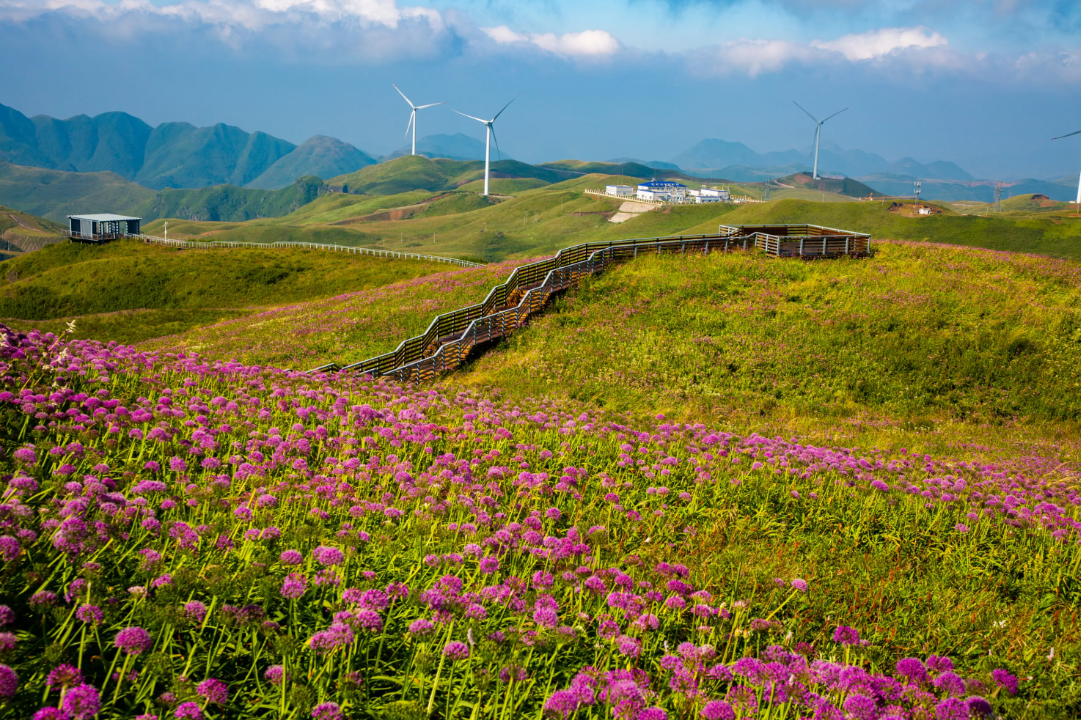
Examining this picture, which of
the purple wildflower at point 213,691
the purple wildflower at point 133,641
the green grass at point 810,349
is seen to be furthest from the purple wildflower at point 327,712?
the green grass at point 810,349

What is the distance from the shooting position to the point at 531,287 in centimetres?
4041

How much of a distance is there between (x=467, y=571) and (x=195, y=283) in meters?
90.1

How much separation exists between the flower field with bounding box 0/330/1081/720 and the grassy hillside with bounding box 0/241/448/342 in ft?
212

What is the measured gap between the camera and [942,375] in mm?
31188

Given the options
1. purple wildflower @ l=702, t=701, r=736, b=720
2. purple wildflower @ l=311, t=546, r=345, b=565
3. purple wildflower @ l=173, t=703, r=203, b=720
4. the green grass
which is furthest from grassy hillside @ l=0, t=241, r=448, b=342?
purple wildflower @ l=702, t=701, r=736, b=720

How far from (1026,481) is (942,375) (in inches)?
689

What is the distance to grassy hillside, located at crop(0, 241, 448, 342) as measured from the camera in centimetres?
7969

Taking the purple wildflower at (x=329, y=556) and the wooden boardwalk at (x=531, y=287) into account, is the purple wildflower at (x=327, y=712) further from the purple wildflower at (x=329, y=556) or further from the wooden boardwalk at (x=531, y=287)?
the wooden boardwalk at (x=531, y=287)

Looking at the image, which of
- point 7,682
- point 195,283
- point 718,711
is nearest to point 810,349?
point 718,711

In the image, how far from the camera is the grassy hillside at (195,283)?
79688 millimetres

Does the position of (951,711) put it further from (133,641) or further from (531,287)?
(531,287)

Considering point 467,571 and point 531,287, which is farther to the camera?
point 531,287

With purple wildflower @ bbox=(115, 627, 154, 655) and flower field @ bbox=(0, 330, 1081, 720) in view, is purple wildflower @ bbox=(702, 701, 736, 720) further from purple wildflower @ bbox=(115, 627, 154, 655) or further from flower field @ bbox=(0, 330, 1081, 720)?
purple wildflower @ bbox=(115, 627, 154, 655)

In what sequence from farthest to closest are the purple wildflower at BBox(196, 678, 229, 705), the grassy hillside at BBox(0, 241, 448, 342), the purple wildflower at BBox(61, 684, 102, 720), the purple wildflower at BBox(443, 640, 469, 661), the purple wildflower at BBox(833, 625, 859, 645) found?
the grassy hillside at BBox(0, 241, 448, 342)
the purple wildflower at BBox(833, 625, 859, 645)
the purple wildflower at BBox(443, 640, 469, 661)
the purple wildflower at BBox(196, 678, 229, 705)
the purple wildflower at BBox(61, 684, 102, 720)
